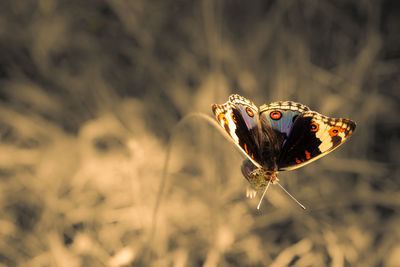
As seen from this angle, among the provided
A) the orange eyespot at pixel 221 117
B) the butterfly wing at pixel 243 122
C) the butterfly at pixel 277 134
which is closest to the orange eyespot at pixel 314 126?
the butterfly at pixel 277 134

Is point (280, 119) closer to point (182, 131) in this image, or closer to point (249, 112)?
point (249, 112)

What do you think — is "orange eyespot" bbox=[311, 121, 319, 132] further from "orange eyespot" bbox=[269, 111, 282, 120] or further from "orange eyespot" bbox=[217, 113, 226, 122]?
"orange eyespot" bbox=[217, 113, 226, 122]

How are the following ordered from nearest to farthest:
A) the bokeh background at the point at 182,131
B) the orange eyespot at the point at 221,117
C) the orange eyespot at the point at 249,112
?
the orange eyespot at the point at 221,117 → the orange eyespot at the point at 249,112 → the bokeh background at the point at 182,131

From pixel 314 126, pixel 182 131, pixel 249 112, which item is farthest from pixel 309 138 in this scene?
pixel 182 131

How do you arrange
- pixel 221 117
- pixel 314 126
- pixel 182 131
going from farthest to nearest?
pixel 182 131, pixel 314 126, pixel 221 117

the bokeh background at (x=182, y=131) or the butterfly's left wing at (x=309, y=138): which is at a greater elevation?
the bokeh background at (x=182, y=131)

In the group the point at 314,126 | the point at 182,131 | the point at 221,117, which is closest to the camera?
the point at 221,117

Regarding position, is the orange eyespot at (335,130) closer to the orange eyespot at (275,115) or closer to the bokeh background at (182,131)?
the orange eyespot at (275,115)

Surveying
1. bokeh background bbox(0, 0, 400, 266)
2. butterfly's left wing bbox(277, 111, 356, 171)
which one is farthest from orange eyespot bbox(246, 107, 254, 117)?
bokeh background bbox(0, 0, 400, 266)

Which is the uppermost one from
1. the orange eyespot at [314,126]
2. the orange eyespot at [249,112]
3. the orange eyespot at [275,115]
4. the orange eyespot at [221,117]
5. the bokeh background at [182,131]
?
the bokeh background at [182,131]
